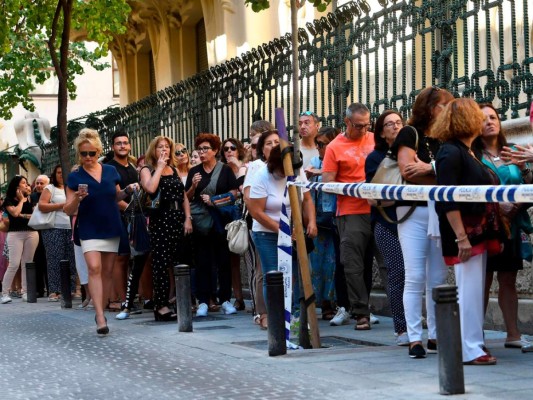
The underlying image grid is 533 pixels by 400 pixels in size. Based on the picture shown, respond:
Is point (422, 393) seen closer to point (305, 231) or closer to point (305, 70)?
point (305, 231)

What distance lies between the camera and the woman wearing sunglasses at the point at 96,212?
479 inches

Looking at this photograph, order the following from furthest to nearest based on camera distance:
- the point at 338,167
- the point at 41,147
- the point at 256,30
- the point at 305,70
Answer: the point at 41,147 → the point at 256,30 → the point at 305,70 → the point at 338,167

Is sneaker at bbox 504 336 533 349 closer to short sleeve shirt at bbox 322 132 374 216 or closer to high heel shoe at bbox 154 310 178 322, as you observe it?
short sleeve shirt at bbox 322 132 374 216

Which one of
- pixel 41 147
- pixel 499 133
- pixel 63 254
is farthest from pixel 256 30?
pixel 499 133

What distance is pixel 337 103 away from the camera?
45.8 feet

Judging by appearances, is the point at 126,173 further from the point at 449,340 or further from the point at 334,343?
the point at 449,340

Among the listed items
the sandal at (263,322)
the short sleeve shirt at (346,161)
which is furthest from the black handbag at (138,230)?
the short sleeve shirt at (346,161)

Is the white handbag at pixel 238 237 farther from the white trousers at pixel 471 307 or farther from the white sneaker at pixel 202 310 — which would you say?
the white trousers at pixel 471 307

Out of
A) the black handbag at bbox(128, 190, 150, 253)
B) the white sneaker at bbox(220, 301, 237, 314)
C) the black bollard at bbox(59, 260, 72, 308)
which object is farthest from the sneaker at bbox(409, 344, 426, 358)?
the black bollard at bbox(59, 260, 72, 308)

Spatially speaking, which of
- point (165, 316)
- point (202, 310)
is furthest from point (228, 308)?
point (165, 316)

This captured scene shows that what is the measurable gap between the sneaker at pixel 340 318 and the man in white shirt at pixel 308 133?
162cm

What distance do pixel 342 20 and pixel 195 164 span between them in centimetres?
287

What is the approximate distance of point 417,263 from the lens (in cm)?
908

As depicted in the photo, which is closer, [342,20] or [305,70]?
[342,20]
